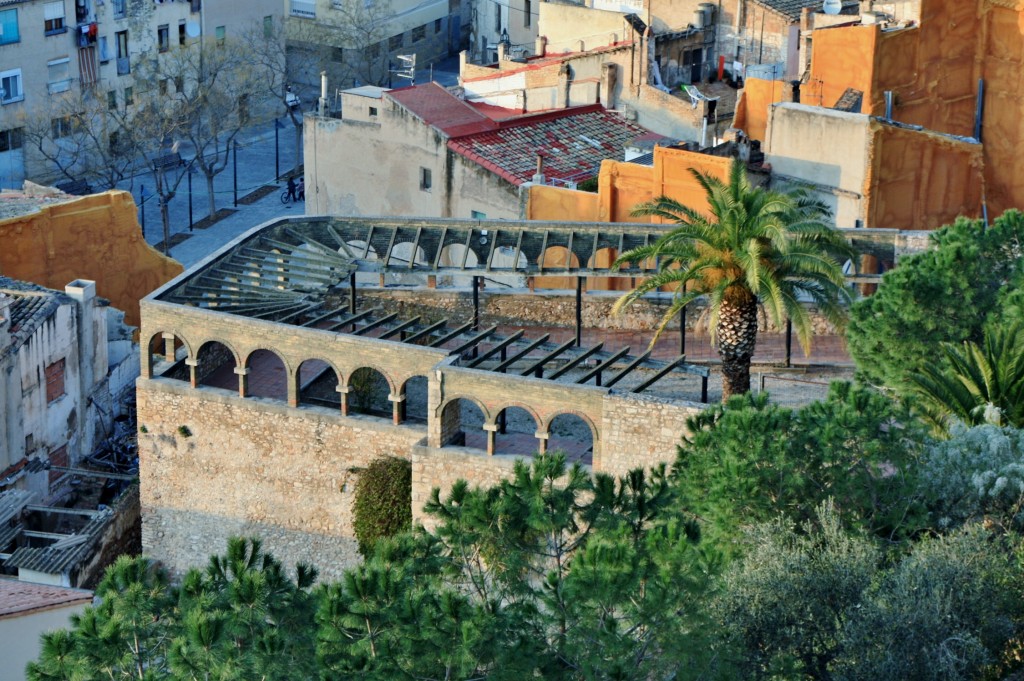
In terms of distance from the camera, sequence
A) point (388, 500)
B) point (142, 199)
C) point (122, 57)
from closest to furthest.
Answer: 1. point (388, 500)
2. point (142, 199)
3. point (122, 57)

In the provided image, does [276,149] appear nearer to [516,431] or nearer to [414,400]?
[414,400]

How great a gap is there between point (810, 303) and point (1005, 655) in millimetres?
17094

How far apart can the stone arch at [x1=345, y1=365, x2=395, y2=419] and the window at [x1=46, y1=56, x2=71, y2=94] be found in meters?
35.3

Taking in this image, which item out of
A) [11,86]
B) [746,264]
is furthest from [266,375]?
[11,86]

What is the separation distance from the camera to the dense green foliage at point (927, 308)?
3512 centimetres

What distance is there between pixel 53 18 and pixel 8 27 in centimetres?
200

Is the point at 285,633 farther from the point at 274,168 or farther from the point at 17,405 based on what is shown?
the point at 274,168

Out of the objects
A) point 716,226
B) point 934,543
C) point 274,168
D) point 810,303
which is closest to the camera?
point 934,543

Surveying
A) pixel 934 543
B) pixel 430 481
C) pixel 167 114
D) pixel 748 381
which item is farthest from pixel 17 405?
pixel 167 114

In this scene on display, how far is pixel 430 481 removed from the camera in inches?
1518

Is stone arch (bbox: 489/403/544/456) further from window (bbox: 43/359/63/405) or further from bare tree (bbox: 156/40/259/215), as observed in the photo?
bare tree (bbox: 156/40/259/215)

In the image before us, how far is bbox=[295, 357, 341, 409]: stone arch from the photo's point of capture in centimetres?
4109

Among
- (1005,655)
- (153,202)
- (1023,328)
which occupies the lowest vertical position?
(153,202)

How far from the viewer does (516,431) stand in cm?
4025
